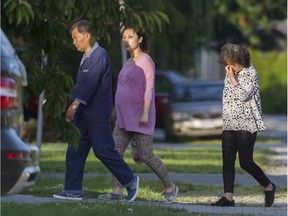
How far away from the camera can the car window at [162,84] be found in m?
27.6

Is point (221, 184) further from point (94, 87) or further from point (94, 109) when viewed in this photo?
point (94, 87)

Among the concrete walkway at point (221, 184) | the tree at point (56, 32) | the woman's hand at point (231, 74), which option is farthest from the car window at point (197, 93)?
the tree at point (56, 32)

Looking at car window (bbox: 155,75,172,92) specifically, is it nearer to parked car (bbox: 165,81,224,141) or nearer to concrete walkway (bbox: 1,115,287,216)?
parked car (bbox: 165,81,224,141)

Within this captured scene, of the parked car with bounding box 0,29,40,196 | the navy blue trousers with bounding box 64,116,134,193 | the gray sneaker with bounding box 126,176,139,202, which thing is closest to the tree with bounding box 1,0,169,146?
the parked car with bounding box 0,29,40,196

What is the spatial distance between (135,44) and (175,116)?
13884mm

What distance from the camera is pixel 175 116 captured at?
24.7 meters

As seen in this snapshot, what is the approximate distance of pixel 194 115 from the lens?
965 inches

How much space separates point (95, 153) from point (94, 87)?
65cm

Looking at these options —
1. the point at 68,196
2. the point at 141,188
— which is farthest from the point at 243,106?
the point at 68,196

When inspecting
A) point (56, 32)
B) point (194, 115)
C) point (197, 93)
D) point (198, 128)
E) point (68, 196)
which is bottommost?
point (198, 128)

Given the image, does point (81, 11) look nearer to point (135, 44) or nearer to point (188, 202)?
point (135, 44)

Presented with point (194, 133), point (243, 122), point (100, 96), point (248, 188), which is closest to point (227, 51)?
point (243, 122)

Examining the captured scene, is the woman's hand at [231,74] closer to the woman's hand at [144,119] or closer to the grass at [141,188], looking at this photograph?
the woman's hand at [144,119]

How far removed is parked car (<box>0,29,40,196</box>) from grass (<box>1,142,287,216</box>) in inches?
95.1
